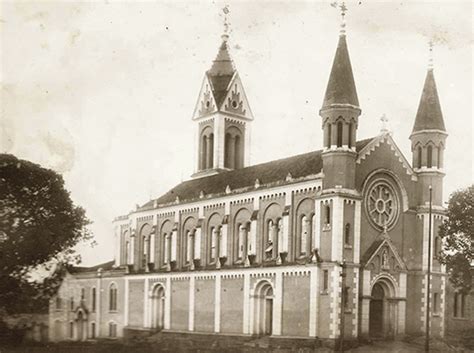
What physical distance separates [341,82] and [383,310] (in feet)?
48.4

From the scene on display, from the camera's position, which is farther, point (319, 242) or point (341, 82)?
point (341, 82)

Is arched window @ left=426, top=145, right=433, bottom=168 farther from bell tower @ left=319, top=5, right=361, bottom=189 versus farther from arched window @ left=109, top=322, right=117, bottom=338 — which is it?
arched window @ left=109, top=322, right=117, bottom=338

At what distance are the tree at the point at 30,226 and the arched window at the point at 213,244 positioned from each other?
10880mm

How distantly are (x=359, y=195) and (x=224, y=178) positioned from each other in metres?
16.9

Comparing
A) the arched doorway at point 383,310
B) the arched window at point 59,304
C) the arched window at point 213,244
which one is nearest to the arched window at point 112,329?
the arched window at point 59,304

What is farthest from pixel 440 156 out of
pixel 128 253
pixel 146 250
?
pixel 128 253

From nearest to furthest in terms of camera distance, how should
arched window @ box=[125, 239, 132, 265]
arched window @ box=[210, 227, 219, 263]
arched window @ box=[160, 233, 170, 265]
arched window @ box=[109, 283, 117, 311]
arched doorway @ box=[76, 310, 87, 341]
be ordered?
arched window @ box=[210, 227, 219, 263]
arched window @ box=[160, 233, 170, 265]
arched window @ box=[109, 283, 117, 311]
arched window @ box=[125, 239, 132, 265]
arched doorway @ box=[76, 310, 87, 341]

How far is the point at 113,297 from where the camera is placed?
70.5 m

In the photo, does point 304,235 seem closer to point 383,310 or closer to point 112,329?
point 383,310

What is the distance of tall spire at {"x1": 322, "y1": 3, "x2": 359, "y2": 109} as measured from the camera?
161 ft

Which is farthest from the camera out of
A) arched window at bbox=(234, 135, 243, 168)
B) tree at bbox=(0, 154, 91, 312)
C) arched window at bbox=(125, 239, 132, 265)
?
arched window at bbox=(234, 135, 243, 168)

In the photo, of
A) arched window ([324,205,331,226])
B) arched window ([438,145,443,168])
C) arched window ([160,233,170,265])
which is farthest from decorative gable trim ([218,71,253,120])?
arched window ([324,205,331,226])

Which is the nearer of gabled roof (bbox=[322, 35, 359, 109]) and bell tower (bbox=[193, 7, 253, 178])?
gabled roof (bbox=[322, 35, 359, 109])

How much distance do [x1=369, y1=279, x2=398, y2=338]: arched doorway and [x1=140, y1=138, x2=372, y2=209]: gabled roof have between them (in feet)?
27.8
